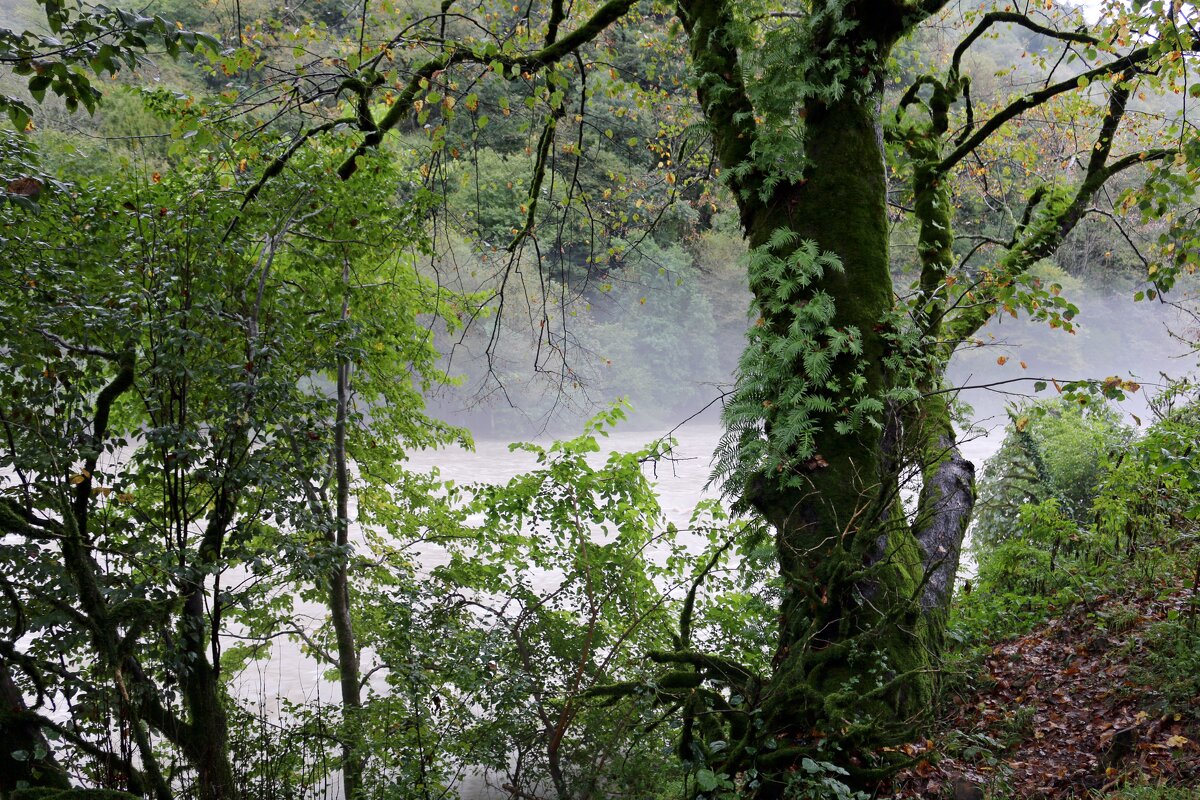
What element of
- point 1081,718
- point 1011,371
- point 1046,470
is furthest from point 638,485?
point 1011,371

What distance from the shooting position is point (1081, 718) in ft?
10.6

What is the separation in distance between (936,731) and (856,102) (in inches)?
120

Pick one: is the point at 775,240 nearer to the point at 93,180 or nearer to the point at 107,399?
the point at 107,399

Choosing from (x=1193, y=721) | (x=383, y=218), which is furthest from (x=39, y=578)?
(x=1193, y=721)

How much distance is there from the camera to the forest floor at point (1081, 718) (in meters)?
2.71

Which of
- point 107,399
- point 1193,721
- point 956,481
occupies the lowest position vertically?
point 1193,721

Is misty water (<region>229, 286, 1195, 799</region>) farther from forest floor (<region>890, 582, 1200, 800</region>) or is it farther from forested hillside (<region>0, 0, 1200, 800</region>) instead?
forest floor (<region>890, 582, 1200, 800</region>)

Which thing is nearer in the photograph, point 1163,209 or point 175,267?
point 175,267

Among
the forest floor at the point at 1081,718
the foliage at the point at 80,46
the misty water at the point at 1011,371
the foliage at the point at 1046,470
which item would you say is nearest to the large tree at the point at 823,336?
the forest floor at the point at 1081,718

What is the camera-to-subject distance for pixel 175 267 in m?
3.79

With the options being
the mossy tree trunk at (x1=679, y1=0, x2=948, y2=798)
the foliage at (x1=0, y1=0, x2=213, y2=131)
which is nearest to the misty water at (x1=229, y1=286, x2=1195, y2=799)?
the mossy tree trunk at (x1=679, y1=0, x2=948, y2=798)

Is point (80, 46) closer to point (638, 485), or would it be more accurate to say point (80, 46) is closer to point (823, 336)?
point (823, 336)

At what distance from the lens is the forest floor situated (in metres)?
2.71

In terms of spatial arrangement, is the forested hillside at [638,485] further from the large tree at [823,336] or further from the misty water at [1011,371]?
the misty water at [1011,371]
